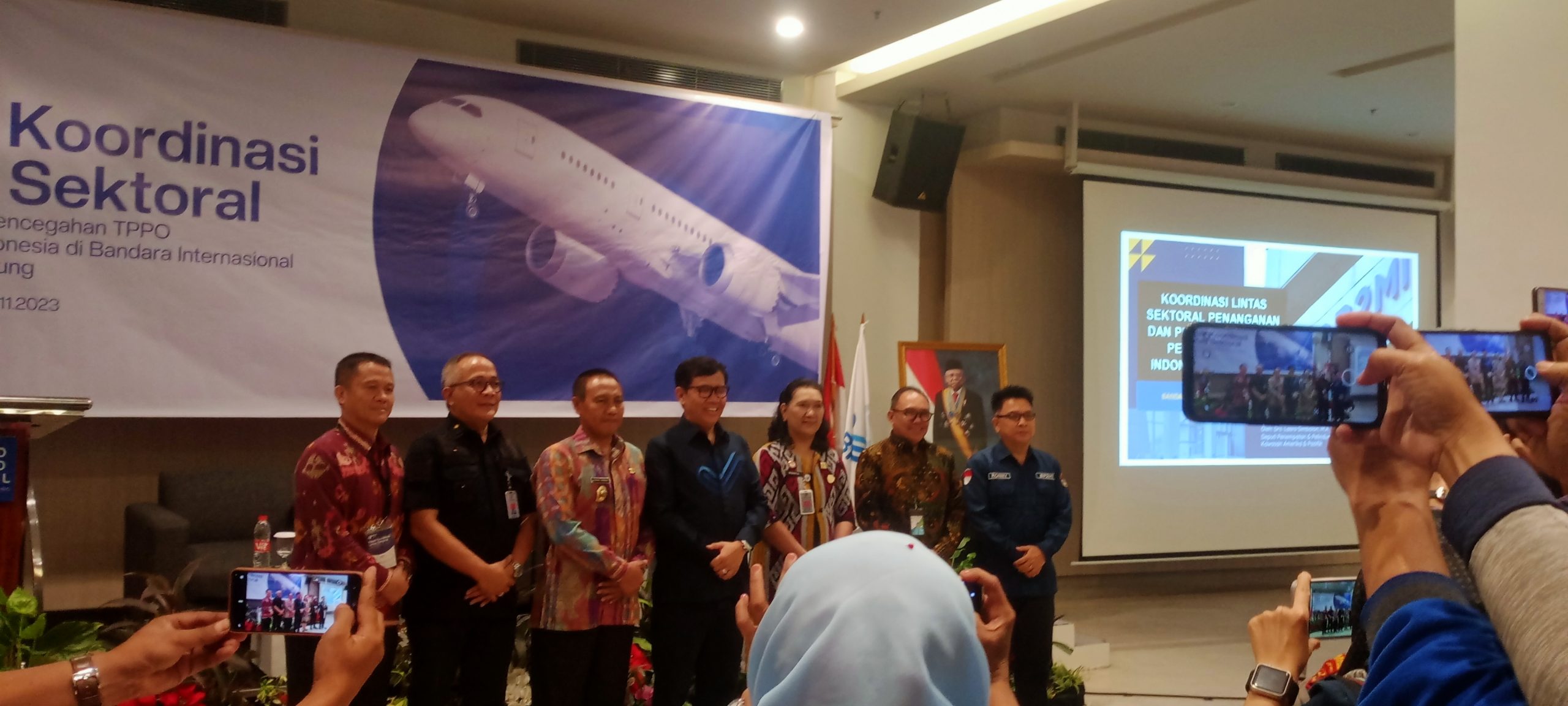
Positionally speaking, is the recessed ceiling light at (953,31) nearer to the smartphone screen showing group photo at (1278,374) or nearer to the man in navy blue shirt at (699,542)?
the man in navy blue shirt at (699,542)

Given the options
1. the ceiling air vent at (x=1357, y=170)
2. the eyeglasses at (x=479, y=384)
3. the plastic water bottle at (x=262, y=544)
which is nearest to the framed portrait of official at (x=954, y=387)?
the eyeglasses at (x=479, y=384)

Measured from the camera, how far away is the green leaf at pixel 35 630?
2260 millimetres

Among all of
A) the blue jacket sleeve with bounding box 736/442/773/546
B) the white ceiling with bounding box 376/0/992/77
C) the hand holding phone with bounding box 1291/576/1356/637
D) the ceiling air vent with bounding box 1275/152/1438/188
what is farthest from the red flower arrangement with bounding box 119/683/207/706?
the ceiling air vent with bounding box 1275/152/1438/188

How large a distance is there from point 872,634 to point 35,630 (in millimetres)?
2285

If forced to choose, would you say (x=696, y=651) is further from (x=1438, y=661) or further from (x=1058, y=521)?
(x=1438, y=661)

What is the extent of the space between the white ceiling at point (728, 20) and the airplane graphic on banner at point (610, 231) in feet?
1.74

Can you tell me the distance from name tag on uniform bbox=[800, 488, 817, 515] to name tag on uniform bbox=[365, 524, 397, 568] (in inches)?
56.4

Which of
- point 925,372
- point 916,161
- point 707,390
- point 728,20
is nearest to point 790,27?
point 728,20

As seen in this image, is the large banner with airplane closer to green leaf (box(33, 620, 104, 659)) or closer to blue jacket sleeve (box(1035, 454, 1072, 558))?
blue jacket sleeve (box(1035, 454, 1072, 558))

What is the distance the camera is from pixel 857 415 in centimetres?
→ 551

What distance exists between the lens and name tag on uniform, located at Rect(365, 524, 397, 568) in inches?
112

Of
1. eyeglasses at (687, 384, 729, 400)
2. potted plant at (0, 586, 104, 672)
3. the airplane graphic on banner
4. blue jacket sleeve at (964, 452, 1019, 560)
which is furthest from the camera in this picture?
the airplane graphic on banner

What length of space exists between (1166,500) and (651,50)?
411cm

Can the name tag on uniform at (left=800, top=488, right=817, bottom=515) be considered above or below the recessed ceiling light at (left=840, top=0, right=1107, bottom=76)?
below
